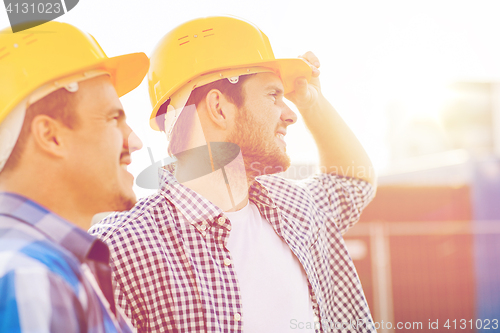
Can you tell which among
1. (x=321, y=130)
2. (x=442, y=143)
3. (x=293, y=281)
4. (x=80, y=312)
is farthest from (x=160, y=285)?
(x=442, y=143)

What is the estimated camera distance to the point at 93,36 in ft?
5.15

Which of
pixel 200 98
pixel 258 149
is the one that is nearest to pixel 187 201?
pixel 258 149

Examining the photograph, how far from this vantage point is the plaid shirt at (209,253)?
1.79m

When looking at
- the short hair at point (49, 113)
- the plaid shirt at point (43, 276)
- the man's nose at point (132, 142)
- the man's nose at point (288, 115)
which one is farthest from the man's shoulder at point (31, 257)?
the man's nose at point (288, 115)

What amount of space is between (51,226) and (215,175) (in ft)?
4.27

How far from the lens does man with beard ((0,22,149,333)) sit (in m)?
0.83

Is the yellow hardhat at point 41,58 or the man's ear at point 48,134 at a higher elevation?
the yellow hardhat at point 41,58

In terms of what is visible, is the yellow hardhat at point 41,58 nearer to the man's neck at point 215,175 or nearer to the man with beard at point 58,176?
the man with beard at point 58,176

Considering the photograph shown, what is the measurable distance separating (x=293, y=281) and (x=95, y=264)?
3.75 feet

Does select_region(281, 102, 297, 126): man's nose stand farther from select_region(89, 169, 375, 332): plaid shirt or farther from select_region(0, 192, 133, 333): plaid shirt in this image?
select_region(0, 192, 133, 333): plaid shirt

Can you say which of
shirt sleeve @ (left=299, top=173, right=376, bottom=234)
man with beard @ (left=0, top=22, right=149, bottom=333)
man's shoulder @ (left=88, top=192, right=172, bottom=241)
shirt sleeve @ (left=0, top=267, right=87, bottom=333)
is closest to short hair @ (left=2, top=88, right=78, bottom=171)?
man with beard @ (left=0, top=22, right=149, bottom=333)

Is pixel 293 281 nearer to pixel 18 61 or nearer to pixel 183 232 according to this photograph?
pixel 183 232

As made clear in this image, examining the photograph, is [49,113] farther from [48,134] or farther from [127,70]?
[127,70]

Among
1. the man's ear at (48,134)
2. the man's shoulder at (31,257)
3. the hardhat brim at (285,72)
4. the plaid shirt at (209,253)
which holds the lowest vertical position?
the plaid shirt at (209,253)
